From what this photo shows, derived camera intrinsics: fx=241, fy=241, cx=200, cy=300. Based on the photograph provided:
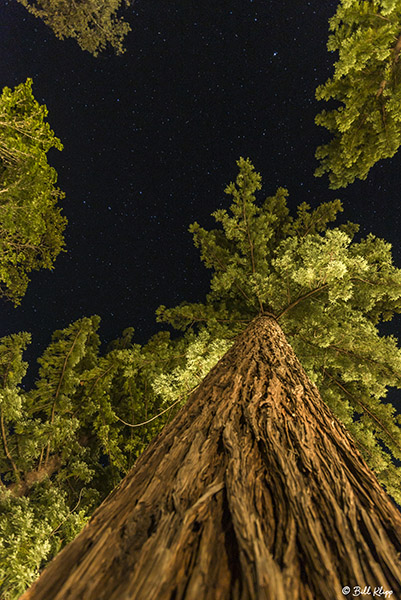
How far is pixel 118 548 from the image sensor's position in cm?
74

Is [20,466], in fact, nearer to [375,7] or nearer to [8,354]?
[8,354]

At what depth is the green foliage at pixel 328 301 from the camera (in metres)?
3.99

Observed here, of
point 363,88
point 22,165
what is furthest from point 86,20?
point 363,88

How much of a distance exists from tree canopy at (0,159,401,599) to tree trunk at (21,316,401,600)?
1.84 m

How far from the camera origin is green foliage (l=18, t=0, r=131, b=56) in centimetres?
651

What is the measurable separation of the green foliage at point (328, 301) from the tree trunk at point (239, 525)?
3.00 metres

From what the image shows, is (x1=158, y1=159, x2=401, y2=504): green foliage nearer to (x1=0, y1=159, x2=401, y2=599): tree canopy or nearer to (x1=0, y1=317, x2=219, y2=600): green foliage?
(x1=0, y1=159, x2=401, y2=599): tree canopy

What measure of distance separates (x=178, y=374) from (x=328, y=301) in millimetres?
3830

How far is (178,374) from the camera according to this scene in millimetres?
3254

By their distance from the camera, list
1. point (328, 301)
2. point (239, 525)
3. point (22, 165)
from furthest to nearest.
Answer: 1. point (328, 301)
2. point (22, 165)
3. point (239, 525)

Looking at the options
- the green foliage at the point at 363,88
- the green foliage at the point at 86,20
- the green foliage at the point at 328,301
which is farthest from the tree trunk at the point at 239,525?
the green foliage at the point at 86,20

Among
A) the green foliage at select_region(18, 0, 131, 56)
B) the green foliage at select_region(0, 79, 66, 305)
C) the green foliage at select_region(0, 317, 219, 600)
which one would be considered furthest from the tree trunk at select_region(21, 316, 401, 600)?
the green foliage at select_region(18, 0, 131, 56)

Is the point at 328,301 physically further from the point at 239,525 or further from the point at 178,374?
the point at 239,525

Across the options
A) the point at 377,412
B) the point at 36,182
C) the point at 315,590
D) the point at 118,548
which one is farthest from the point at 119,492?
the point at 377,412
